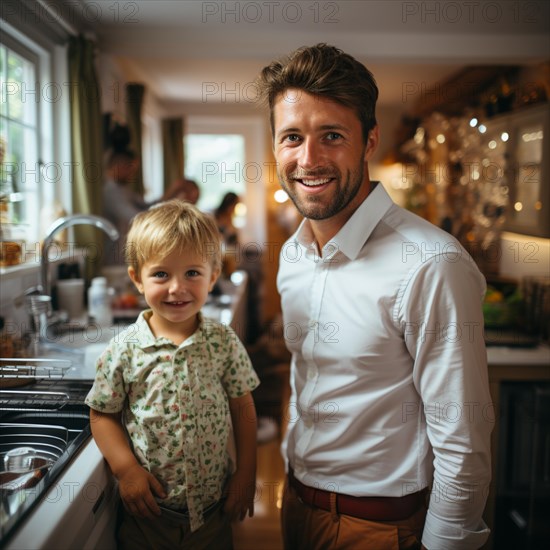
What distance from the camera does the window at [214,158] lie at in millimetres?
6277

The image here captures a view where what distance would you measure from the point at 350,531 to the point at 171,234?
0.69 m

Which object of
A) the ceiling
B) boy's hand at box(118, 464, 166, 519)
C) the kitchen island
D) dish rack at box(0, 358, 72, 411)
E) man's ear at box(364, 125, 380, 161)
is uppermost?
the ceiling

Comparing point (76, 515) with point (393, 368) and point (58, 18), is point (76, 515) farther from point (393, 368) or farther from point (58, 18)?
point (58, 18)

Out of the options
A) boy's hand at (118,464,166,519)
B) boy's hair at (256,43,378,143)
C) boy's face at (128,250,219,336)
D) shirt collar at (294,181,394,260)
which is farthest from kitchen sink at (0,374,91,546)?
boy's hair at (256,43,378,143)

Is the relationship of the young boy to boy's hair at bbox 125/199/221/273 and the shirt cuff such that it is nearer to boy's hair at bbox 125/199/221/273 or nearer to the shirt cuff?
boy's hair at bbox 125/199/221/273

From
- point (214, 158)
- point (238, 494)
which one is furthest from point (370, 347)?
point (214, 158)

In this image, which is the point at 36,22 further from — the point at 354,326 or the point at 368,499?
the point at 368,499

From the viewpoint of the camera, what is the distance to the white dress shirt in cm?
96

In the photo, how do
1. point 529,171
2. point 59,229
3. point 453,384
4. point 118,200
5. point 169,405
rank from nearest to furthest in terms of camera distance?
point 453,384 → point 169,405 → point 59,229 → point 529,171 → point 118,200

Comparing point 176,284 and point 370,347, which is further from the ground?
point 176,284

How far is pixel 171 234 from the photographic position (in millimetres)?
1079

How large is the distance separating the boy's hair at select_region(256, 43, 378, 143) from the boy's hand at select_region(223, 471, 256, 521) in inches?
30.4

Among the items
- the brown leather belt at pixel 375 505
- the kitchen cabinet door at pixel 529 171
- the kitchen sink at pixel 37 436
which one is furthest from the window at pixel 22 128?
the kitchen cabinet door at pixel 529 171

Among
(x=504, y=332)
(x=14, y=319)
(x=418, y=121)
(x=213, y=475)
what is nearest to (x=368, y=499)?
(x=213, y=475)
